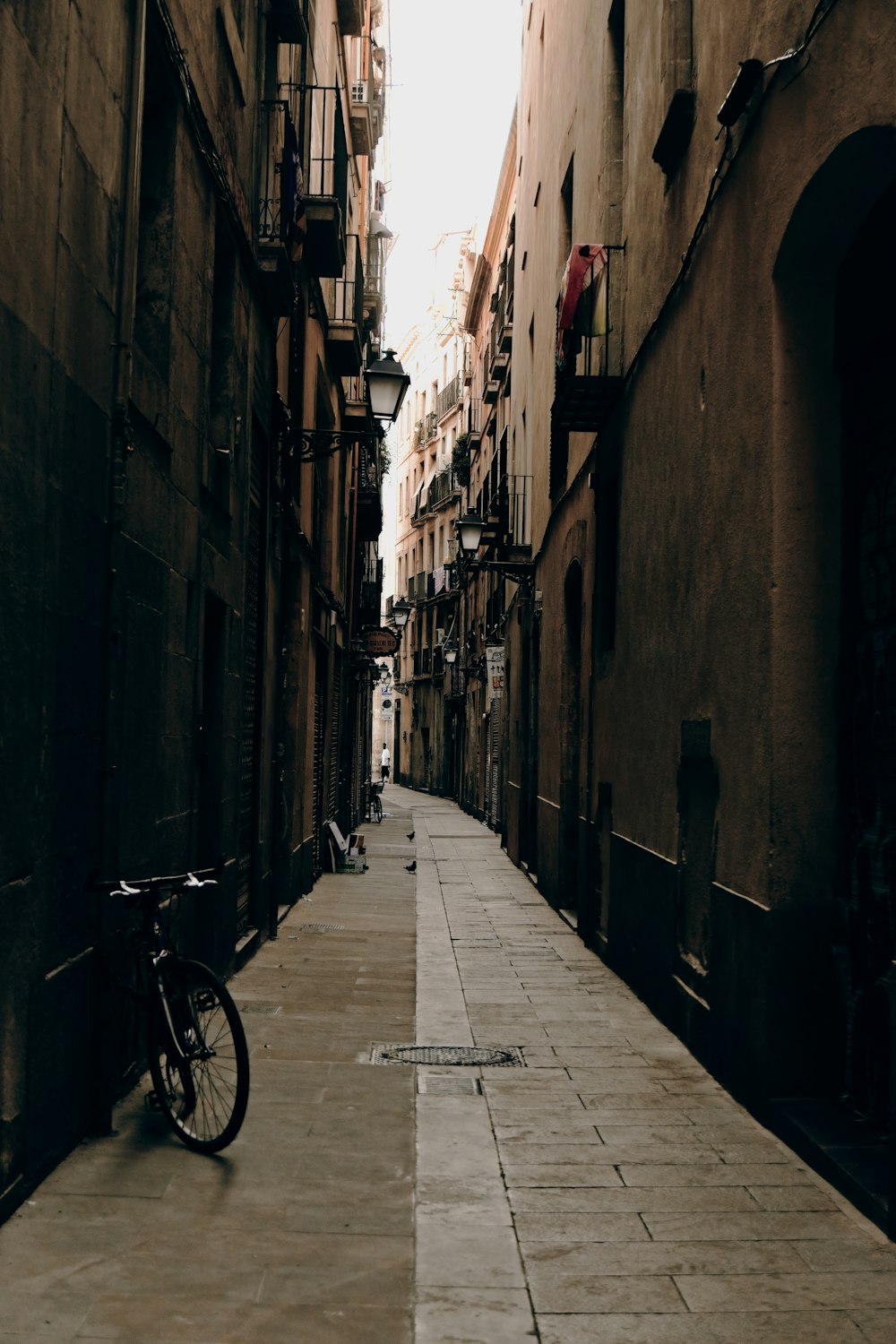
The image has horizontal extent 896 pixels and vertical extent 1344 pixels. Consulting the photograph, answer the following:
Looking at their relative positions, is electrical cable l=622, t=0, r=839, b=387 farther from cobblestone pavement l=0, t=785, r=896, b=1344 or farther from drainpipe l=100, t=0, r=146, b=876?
cobblestone pavement l=0, t=785, r=896, b=1344

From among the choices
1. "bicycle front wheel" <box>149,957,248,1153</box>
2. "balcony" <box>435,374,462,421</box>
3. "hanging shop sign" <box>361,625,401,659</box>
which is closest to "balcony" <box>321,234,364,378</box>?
"hanging shop sign" <box>361,625,401,659</box>

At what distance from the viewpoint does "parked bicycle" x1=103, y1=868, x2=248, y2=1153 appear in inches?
223

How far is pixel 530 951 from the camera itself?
1188 centimetres

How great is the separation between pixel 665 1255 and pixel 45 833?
2770 mm

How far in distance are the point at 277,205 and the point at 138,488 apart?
18.4 feet

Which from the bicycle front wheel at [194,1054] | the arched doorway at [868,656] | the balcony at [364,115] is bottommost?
the bicycle front wheel at [194,1054]

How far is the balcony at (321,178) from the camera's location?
12.8 metres

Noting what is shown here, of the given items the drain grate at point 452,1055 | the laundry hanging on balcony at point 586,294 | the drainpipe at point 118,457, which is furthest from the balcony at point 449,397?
the drainpipe at point 118,457

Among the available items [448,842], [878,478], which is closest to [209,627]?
[878,478]

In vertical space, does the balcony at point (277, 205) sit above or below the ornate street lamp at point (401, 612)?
above

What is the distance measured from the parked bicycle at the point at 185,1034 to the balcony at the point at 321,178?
803 cm

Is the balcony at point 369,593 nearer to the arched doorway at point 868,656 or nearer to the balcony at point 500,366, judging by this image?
the balcony at point 500,366

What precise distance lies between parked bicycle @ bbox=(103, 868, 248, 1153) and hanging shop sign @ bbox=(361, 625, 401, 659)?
2048cm

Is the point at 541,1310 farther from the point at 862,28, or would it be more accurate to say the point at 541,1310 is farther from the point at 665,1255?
the point at 862,28
